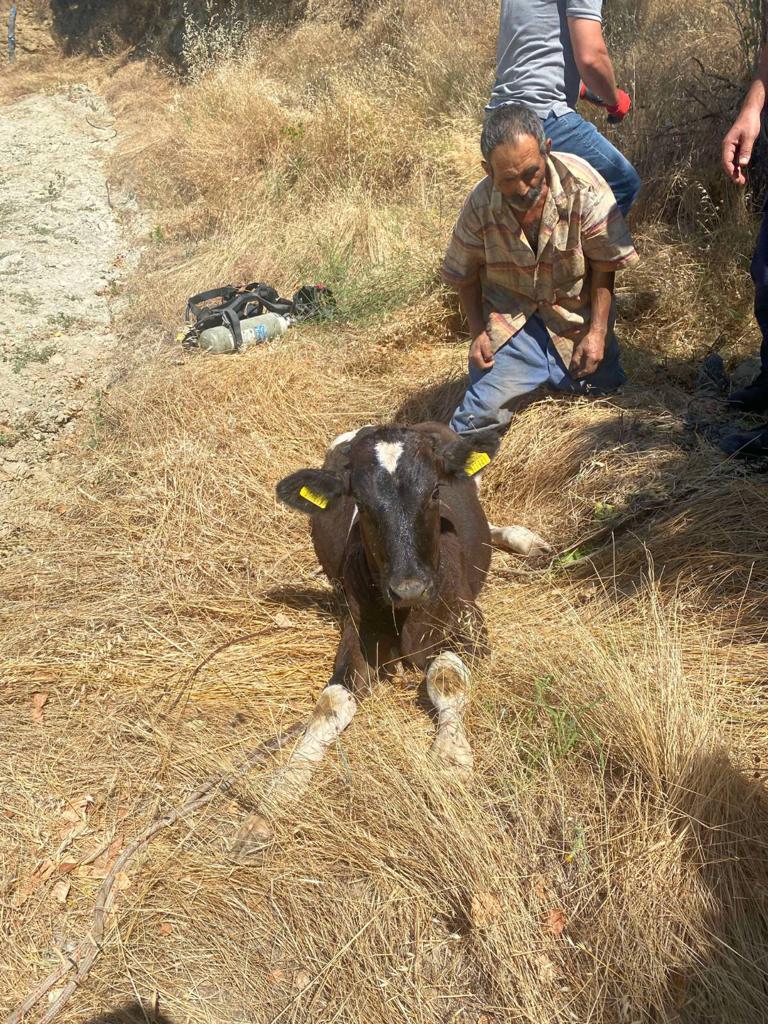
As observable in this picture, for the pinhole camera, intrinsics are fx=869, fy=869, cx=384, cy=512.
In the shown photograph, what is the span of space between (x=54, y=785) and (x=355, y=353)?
14.0ft

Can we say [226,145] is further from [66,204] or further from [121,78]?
[121,78]

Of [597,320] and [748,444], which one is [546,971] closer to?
[748,444]

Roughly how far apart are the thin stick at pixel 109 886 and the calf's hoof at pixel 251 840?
0.79ft

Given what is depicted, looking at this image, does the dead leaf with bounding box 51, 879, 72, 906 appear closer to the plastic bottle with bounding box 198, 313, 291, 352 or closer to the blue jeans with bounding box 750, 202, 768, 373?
the blue jeans with bounding box 750, 202, 768, 373

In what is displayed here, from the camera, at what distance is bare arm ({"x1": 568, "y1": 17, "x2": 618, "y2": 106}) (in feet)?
15.3

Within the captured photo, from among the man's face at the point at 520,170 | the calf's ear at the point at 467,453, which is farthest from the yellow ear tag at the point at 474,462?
the man's face at the point at 520,170

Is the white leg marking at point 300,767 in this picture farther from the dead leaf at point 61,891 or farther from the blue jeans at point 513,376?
the blue jeans at point 513,376

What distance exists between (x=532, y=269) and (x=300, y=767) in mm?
2925

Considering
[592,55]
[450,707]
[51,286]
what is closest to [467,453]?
[450,707]

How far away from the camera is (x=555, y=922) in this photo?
2553 mm

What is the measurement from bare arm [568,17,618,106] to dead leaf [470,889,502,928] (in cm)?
421

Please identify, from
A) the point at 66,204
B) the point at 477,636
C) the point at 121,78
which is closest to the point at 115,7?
the point at 121,78

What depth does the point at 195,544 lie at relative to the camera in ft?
16.3

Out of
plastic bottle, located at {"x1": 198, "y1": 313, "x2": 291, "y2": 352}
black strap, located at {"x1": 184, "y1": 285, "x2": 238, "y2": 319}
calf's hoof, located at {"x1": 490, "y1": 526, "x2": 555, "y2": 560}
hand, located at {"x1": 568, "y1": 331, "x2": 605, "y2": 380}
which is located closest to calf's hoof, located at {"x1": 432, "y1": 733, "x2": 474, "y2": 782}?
calf's hoof, located at {"x1": 490, "y1": 526, "x2": 555, "y2": 560}
